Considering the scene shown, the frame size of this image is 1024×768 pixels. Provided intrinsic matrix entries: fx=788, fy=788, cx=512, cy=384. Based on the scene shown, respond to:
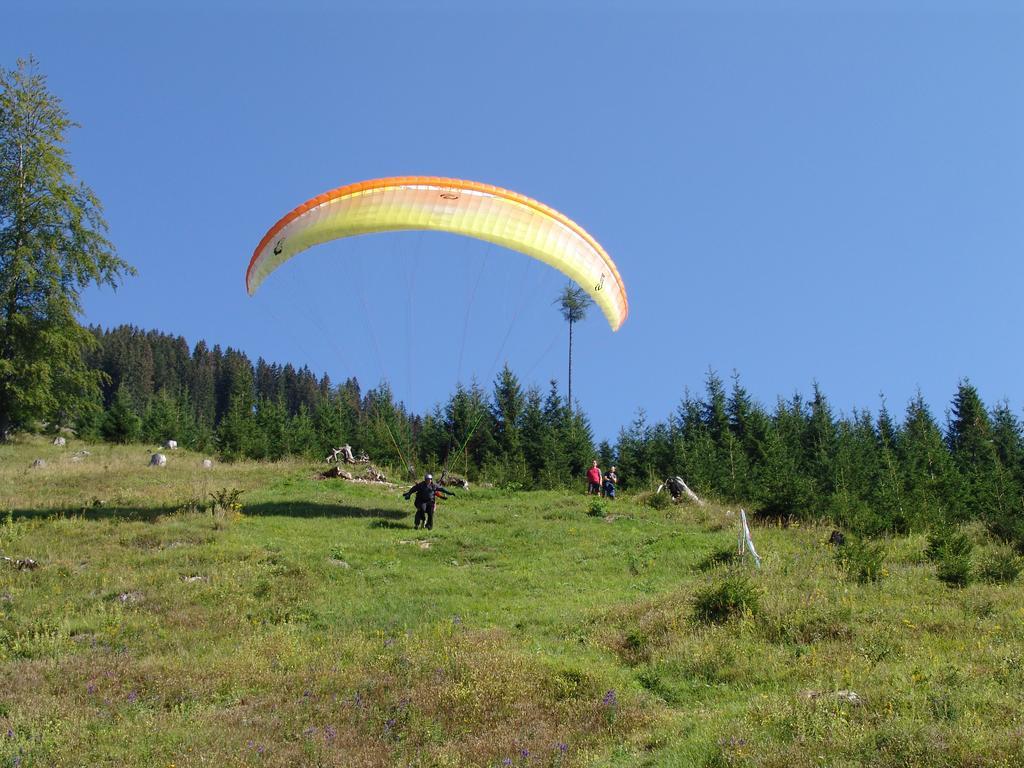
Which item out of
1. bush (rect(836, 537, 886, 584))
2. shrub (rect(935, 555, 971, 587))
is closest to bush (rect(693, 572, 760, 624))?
bush (rect(836, 537, 886, 584))

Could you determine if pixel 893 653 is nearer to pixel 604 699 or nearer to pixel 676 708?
pixel 676 708

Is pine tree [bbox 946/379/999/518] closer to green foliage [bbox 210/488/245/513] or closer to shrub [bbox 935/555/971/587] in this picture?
shrub [bbox 935/555/971/587]

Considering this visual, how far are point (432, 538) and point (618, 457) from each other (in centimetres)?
2542

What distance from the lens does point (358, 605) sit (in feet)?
44.7

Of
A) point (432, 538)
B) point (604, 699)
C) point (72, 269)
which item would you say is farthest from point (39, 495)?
point (604, 699)

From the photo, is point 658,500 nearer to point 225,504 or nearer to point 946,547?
point 946,547

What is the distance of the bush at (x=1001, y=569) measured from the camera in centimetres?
1355

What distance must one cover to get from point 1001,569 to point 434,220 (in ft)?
45.1

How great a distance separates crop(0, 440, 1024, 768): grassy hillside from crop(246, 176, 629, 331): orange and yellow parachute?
22.7 ft

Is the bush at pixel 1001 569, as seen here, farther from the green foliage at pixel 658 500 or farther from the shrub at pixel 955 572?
the green foliage at pixel 658 500

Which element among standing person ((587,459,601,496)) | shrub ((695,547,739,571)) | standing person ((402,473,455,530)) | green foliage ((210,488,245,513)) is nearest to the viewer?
shrub ((695,547,739,571))

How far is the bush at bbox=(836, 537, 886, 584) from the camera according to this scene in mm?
13773

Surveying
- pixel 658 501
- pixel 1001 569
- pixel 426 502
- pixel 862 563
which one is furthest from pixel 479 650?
pixel 658 501

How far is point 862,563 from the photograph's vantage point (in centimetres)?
1394
